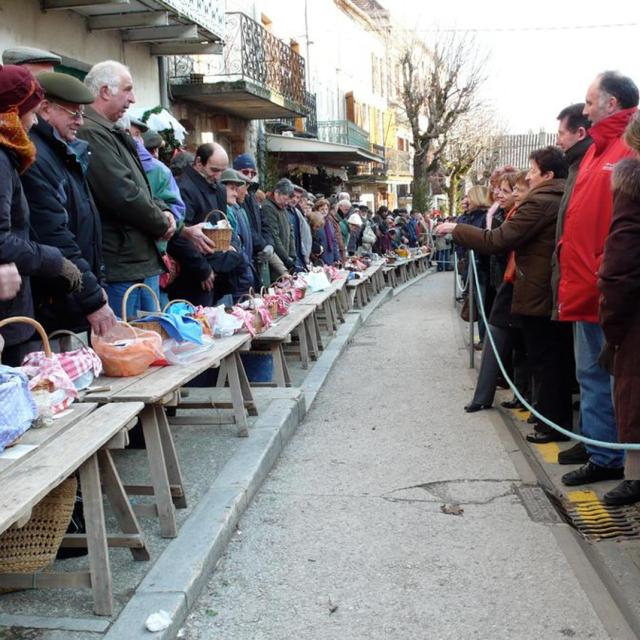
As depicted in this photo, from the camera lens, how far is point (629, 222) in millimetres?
3797

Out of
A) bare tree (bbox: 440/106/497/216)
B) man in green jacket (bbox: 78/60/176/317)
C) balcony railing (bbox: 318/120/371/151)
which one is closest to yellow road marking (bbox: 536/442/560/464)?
man in green jacket (bbox: 78/60/176/317)

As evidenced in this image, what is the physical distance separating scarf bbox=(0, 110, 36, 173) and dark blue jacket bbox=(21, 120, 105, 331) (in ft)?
1.56

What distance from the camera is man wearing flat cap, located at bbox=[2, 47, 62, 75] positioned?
464 cm

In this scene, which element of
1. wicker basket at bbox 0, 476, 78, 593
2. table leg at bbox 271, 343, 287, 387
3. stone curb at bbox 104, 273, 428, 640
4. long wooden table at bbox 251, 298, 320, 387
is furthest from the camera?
table leg at bbox 271, 343, 287, 387

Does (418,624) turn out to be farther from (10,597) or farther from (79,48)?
(79,48)

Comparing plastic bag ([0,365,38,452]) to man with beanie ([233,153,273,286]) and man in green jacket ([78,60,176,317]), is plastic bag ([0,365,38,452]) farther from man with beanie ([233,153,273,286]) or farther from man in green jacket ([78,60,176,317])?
man with beanie ([233,153,273,286])

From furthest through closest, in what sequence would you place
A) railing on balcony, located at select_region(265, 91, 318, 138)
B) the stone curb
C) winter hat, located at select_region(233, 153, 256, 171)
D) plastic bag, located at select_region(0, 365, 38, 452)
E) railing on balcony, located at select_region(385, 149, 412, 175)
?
railing on balcony, located at select_region(385, 149, 412, 175) < railing on balcony, located at select_region(265, 91, 318, 138) < winter hat, located at select_region(233, 153, 256, 171) < the stone curb < plastic bag, located at select_region(0, 365, 38, 452)

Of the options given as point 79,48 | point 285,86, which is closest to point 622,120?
point 79,48

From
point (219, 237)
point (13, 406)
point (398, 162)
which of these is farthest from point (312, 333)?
point (398, 162)

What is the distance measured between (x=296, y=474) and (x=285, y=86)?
17.1m

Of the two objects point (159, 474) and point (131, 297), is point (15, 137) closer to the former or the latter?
point (159, 474)

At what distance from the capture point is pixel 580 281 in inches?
196

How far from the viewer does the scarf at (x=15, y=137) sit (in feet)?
11.7

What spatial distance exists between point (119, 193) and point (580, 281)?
2724mm
